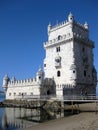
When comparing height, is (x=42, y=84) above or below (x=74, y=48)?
below

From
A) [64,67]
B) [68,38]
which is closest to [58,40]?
[68,38]

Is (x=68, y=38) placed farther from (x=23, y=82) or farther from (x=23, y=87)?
(x=23, y=87)

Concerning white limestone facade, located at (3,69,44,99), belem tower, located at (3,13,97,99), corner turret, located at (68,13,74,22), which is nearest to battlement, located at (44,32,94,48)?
belem tower, located at (3,13,97,99)

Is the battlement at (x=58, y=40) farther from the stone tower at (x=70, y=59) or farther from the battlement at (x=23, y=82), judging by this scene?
the battlement at (x=23, y=82)

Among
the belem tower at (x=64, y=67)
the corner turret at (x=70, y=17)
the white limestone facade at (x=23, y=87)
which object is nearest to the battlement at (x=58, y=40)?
the belem tower at (x=64, y=67)

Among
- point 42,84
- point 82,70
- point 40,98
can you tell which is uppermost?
point 82,70

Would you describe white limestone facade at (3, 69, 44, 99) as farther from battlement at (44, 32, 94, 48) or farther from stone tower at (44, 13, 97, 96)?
battlement at (44, 32, 94, 48)

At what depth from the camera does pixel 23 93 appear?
46.2 meters

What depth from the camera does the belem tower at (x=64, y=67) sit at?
42688mm

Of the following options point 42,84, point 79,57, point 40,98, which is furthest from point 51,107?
point 79,57

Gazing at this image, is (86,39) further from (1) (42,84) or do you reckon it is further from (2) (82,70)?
(1) (42,84)

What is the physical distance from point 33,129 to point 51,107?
40.4 feet

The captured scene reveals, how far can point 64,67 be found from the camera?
45000mm

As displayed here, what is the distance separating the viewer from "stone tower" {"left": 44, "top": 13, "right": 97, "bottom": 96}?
141ft
